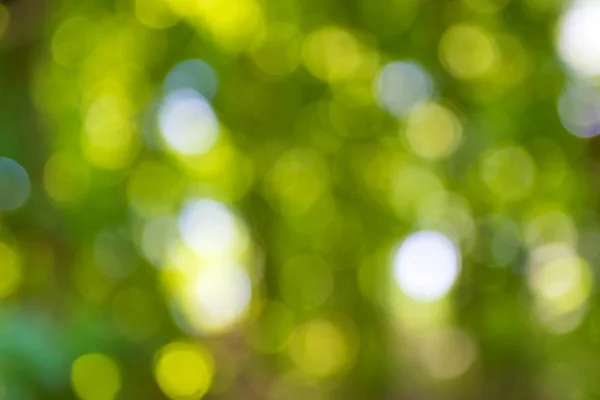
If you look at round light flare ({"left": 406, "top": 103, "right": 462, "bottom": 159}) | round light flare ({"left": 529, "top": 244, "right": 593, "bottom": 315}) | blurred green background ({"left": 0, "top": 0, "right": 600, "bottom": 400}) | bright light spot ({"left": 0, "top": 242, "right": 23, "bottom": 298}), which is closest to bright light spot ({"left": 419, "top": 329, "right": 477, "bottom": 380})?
blurred green background ({"left": 0, "top": 0, "right": 600, "bottom": 400})

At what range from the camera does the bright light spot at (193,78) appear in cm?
64

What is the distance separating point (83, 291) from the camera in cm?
63

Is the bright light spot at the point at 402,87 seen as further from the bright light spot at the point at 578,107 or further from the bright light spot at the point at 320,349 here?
the bright light spot at the point at 320,349

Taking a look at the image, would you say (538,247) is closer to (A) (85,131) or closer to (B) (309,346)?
(B) (309,346)

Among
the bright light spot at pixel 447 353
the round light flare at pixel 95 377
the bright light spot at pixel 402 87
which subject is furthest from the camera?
the bright light spot at pixel 447 353

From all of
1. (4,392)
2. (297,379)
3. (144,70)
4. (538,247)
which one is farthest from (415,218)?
(4,392)

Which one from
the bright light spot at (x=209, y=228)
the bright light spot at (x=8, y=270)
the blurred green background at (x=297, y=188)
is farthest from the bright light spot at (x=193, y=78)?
the bright light spot at (x=8, y=270)

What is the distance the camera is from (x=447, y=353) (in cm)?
82

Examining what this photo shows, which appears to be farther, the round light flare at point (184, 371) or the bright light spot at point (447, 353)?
the bright light spot at point (447, 353)

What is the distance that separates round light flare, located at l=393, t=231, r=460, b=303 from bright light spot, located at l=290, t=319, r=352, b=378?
0.11m

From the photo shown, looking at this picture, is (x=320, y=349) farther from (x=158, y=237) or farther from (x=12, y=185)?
(x=12, y=185)

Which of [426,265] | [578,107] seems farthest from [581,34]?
[426,265]

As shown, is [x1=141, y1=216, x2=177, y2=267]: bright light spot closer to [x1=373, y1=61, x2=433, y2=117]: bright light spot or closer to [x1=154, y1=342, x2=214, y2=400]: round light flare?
[x1=154, y1=342, x2=214, y2=400]: round light flare

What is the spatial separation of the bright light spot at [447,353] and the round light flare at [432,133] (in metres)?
0.26
